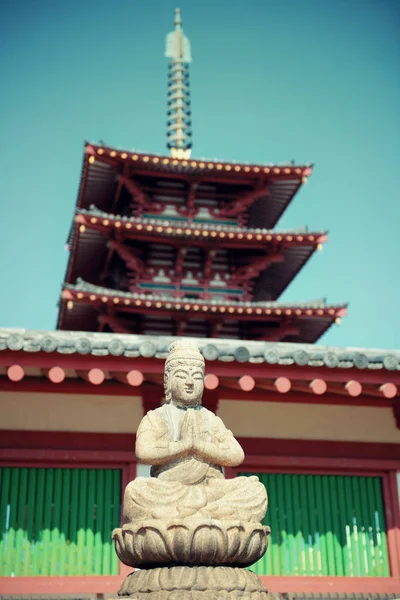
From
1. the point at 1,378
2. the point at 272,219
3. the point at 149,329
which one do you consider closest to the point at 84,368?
the point at 1,378

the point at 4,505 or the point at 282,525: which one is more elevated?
the point at 4,505

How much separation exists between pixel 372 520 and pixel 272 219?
11.8 meters

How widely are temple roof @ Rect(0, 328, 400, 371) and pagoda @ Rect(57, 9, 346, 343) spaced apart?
25.2ft

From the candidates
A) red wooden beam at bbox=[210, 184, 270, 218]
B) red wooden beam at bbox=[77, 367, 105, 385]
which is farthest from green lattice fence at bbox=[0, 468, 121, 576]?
red wooden beam at bbox=[210, 184, 270, 218]

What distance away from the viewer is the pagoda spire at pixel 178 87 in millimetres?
22875

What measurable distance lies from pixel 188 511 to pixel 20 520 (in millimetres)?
4667

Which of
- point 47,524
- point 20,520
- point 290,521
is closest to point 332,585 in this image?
point 290,521

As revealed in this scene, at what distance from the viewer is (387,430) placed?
10227mm

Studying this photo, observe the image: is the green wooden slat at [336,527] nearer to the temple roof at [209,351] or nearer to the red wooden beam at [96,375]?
the temple roof at [209,351]

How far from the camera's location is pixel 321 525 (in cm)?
975

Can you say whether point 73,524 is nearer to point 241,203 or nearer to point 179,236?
point 179,236

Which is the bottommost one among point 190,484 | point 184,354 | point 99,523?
point 190,484

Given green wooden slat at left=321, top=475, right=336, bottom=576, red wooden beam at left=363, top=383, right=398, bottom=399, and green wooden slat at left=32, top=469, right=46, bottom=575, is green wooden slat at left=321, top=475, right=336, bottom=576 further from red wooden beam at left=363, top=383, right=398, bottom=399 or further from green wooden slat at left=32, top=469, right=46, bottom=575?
green wooden slat at left=32, top=469, right=46, bottom=575

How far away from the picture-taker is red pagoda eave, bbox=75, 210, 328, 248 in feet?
56.0
